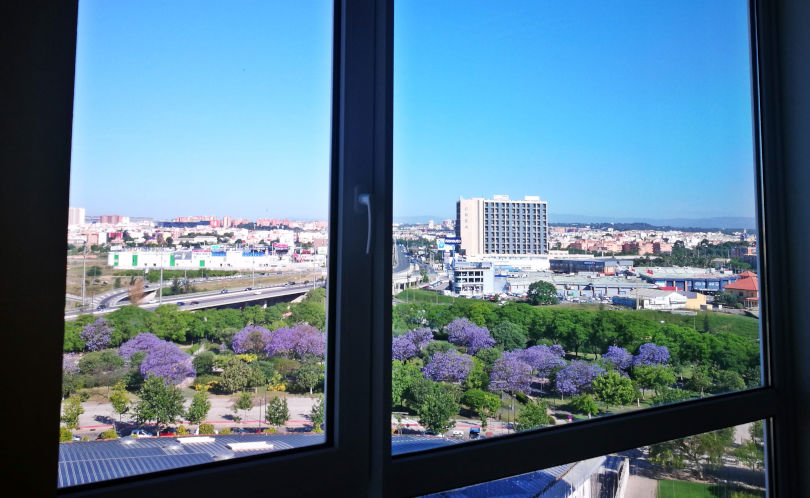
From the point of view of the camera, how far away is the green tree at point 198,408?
2.99ft

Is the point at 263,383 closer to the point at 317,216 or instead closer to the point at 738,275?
the point at 317,216

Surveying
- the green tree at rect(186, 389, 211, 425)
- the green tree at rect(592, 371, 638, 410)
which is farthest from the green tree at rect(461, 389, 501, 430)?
the green tree at rect(186, 389, 211, 425)

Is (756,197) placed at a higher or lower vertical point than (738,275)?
higher

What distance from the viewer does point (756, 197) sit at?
5.55ft

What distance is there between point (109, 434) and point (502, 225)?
89cm

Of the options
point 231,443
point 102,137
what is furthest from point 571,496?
point 102,137

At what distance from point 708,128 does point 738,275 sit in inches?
18.8

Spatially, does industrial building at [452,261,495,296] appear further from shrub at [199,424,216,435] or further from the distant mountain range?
shrub at [199,424,216,435]

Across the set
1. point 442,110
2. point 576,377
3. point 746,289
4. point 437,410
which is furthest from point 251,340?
point 746,289

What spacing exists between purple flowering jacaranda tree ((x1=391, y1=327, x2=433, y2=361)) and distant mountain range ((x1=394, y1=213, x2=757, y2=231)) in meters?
0.24

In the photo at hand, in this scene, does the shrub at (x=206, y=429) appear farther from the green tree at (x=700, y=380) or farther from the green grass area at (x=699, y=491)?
the green tree at (x=700, y=380)

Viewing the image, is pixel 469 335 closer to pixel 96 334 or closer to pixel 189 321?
pixel 189 321

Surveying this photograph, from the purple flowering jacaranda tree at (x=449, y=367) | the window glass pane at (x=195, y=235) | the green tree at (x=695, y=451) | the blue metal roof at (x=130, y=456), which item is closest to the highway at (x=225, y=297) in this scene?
the window glass pane at (x=195, y=235)

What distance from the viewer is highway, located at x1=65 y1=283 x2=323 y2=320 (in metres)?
0.91
